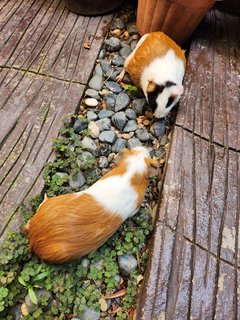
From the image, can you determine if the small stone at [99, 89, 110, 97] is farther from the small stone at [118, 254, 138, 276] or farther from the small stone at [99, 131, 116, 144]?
the small stone at [118, 254, 138, 276]

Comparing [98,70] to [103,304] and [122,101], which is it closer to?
[122,101]

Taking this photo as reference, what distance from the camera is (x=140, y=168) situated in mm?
1890

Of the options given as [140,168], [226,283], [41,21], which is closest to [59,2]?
[41,21]

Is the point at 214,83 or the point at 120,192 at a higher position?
the point at 214,83

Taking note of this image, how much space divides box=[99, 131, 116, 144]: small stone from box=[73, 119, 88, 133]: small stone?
0.12 metres

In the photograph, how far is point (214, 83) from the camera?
8.43 ft

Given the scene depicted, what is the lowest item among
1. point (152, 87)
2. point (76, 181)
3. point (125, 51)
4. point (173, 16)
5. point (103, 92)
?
point (76, 181)

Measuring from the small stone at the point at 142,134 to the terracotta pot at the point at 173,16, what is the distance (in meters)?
0.87

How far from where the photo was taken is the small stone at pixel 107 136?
7.38 ft

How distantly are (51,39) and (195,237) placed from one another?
1.79 meters

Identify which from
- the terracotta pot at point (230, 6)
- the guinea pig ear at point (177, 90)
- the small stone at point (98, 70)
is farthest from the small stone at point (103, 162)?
the terracotta pot at point (230, 6)

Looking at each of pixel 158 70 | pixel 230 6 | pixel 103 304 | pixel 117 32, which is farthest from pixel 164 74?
pixel 103 304

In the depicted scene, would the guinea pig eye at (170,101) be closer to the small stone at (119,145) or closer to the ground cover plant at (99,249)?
the ground cover plant at (99,249)

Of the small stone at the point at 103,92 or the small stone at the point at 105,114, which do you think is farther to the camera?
the small stone at the point at 103,92
